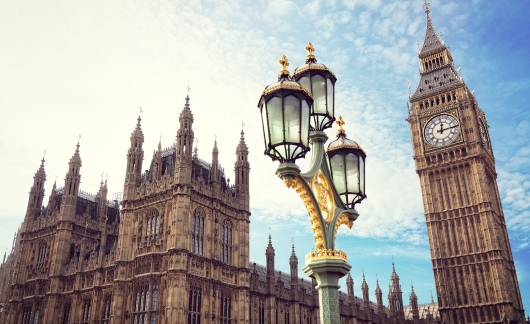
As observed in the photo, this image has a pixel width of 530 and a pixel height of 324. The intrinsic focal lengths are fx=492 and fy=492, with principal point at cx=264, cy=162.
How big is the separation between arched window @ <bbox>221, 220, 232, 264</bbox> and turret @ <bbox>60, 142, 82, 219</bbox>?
16792 mm

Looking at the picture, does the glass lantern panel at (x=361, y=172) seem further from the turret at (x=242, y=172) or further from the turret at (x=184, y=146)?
the turret at (x=242, y=172)

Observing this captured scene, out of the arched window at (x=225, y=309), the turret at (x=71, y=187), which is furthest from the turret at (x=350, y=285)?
the turret at (x=71, y=187)

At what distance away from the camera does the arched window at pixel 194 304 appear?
36.4 metres

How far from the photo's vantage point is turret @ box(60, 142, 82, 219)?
158ft

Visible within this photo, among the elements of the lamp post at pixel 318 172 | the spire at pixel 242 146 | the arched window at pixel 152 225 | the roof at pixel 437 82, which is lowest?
the lamp post at pixel 318 172

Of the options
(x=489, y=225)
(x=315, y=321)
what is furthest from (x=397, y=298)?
(x=315, y=321)

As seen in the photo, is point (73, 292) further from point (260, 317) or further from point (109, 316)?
point (260, 317)

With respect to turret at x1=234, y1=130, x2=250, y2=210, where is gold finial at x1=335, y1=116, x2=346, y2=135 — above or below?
below

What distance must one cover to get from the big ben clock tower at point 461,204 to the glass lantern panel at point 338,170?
6266cm

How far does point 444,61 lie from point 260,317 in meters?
58.0

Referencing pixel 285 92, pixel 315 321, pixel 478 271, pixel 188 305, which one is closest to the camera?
pixel 285 92

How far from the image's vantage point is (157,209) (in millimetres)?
39906

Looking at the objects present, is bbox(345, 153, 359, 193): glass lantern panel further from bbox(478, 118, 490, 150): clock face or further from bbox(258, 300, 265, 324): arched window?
bbox(478, 118, 490, 150): clock face

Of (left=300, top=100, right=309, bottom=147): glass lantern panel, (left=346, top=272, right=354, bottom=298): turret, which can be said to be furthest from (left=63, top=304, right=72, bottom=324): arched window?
(left=300, top=100, right=309, bottom=147): glass lantern panel
